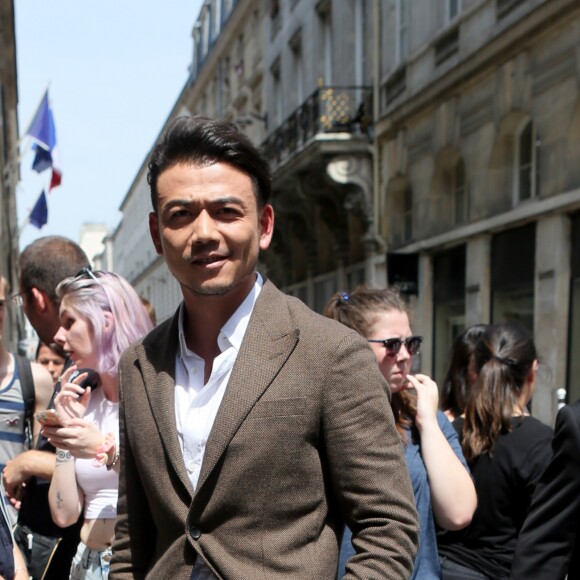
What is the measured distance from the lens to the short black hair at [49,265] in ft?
13.4

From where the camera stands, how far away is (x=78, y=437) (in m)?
2.86

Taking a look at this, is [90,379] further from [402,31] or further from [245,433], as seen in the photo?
[402,31]

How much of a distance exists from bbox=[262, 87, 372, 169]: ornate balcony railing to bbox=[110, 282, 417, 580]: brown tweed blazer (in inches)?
643

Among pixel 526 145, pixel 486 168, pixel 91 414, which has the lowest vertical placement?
pixel 91 414

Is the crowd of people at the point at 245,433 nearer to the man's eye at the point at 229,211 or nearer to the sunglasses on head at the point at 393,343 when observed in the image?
the man's eye at the point at 229,211

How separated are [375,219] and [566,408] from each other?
1582 centimetres

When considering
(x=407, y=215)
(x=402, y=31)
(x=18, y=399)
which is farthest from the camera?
(x=407, y=215)

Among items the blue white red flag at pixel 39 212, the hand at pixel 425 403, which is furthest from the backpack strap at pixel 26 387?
the blue white red flag at pixel 39 212

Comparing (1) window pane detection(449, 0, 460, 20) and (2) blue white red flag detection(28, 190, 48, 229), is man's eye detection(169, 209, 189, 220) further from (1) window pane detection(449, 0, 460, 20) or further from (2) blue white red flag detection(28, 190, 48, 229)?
(2) blue white red flag detection(28, 190, 48, 229)

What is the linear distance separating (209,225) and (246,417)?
441mm

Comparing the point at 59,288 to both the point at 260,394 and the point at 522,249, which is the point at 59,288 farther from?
the point at 522,249

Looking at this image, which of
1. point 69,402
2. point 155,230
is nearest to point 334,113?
point 69,402

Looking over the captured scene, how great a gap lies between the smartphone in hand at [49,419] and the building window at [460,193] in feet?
A: 39.5

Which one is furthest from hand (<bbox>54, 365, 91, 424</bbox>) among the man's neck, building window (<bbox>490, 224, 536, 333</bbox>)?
building window (<bbox>490, 224, 536, 333</bbox>)
